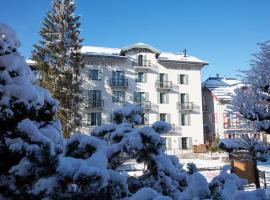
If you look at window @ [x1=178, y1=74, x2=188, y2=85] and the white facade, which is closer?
the white facade

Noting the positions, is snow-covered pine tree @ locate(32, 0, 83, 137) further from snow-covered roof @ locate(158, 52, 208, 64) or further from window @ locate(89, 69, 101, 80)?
snow-covered roof @ locate(158, 52, 208, 64)

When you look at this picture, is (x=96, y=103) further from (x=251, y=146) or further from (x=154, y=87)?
(x=251, y=146)

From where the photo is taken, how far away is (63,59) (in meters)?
31.7

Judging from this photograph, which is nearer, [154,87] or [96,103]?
[96,103]

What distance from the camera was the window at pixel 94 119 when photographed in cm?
3800

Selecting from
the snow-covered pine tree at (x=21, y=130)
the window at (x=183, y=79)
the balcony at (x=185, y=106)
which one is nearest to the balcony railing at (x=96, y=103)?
the balcony at (x=185, y=106)

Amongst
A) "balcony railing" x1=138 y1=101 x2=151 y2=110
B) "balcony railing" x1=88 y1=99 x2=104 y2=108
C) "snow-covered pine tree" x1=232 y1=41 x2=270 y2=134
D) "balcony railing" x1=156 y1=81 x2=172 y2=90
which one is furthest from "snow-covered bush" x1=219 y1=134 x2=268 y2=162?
"balcony railing" x1=156 y1=81 x2=172 y2=90

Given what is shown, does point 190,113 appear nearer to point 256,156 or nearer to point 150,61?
point 150,61

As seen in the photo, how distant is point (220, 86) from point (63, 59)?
24429mm

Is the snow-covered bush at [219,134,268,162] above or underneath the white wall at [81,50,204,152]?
underneath

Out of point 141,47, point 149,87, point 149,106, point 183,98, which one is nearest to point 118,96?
point 149,106

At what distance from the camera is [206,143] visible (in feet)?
142

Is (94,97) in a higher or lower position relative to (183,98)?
lower

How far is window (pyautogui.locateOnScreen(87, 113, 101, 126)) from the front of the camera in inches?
1496
